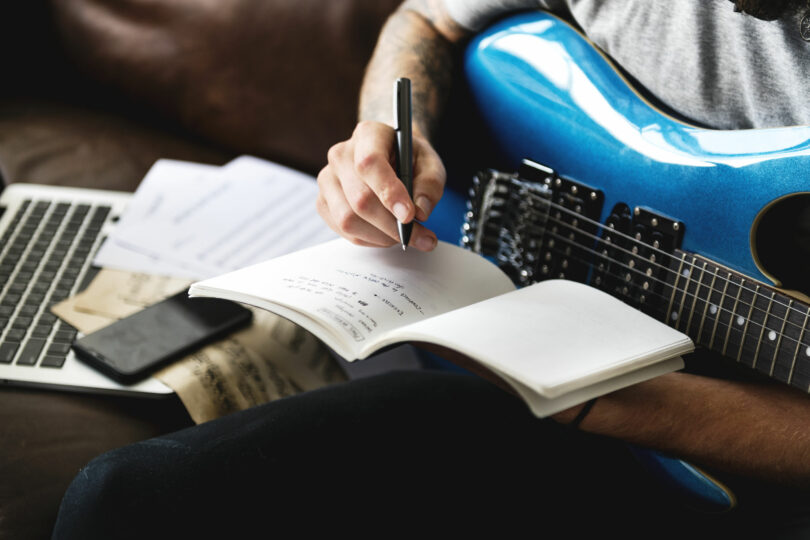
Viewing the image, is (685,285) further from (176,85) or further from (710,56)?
(176,85)

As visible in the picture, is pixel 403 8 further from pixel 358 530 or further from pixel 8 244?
pixel 358 530

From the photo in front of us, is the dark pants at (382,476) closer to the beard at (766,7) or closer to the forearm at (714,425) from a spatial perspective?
the forearm at (714,425)

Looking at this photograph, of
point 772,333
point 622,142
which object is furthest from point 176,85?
point 772,333

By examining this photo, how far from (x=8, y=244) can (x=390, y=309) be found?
65 centimetres

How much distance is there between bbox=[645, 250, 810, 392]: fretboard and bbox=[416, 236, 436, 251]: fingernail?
9.7 inches

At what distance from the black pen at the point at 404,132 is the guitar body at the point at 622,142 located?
23cm

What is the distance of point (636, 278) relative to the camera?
2.52 feet

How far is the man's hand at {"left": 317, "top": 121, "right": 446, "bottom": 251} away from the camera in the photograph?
0.68 metres

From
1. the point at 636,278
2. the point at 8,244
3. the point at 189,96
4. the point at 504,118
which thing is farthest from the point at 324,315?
the point at 189,96

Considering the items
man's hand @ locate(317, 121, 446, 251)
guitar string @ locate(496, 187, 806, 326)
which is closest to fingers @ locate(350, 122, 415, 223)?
man's hand @ locate(317, 121, 446, 251)

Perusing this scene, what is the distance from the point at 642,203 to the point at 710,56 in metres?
0.19

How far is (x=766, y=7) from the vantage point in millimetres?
691

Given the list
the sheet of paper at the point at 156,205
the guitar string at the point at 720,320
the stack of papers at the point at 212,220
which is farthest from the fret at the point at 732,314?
the sheet of paper at the point at 156,205

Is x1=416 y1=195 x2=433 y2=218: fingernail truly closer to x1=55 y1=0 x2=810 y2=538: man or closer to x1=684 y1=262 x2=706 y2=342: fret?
x1=55 y1=0 x2=810 y2=538: man
